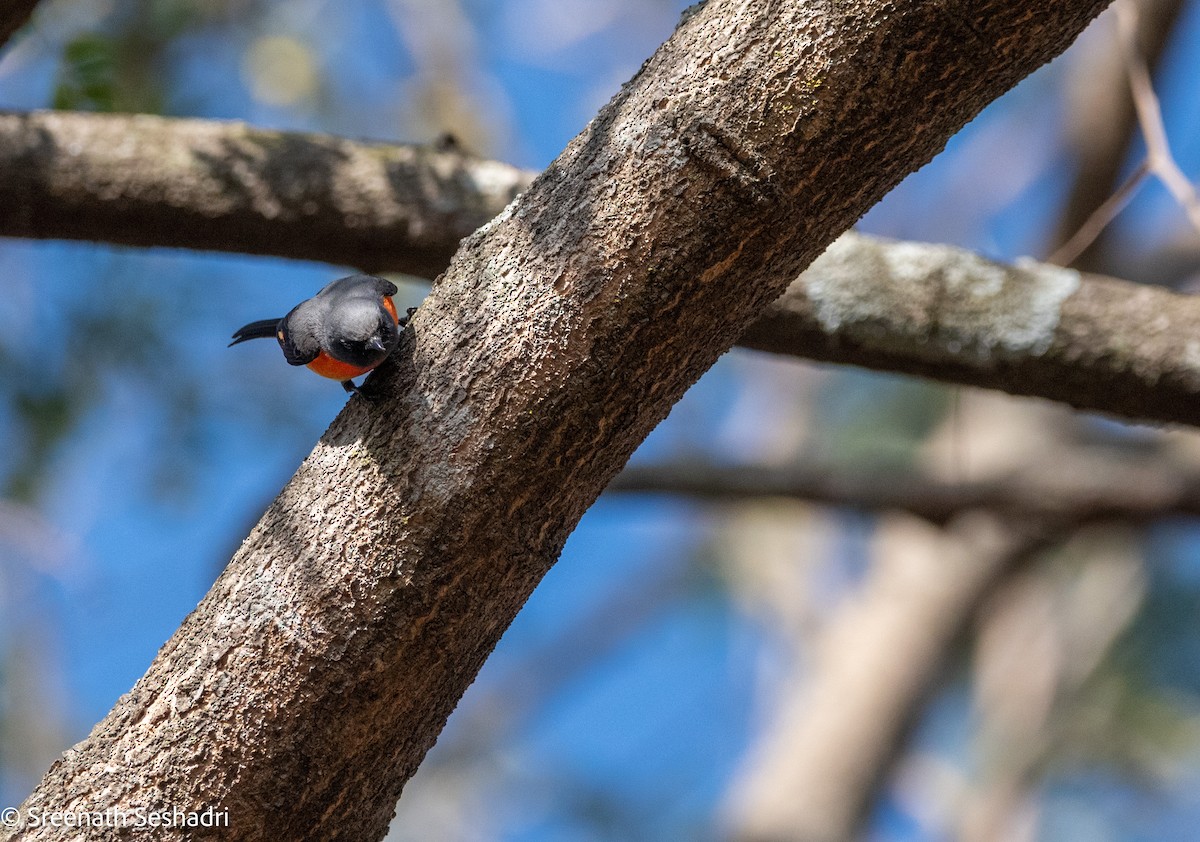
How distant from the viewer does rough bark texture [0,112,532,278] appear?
3441 mm

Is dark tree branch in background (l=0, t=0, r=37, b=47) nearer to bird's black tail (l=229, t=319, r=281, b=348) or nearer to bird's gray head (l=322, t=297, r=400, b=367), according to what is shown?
bird's black tail (l=229, t=319, r=281, b=348)

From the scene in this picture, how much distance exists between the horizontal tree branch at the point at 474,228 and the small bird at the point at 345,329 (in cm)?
90

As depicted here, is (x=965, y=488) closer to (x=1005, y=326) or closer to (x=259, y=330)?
(x=1005, y=326)

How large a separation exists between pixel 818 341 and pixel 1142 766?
8528mm

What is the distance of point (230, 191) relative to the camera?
3473 mm

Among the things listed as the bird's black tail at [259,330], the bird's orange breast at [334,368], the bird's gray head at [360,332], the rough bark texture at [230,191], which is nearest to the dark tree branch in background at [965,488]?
the rough bark texture at [230,191]

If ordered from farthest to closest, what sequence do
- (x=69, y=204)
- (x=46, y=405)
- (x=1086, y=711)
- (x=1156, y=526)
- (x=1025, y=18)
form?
(x=1086, y=711) < (x=46, y=405) < (x=1156, y=526) < (x=69, y=204) < (x=1025, y=18)

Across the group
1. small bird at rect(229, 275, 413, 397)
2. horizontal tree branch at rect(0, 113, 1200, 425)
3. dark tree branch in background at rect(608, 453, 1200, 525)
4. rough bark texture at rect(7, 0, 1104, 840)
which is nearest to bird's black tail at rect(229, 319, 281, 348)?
small bird at rect(229, 275, 413, 397)

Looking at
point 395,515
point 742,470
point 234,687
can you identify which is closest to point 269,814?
point 234,687

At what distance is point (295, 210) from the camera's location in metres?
3.49

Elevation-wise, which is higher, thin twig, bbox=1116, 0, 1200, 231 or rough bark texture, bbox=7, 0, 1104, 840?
thin twig, bbox=1116, 0, 1200, 231

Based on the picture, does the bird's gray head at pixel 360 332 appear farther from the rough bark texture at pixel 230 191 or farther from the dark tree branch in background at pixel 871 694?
the dark tree branch in background at pixel 871 694

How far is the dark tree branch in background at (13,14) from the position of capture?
299 cm

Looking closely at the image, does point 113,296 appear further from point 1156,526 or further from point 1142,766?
point 1142,766
